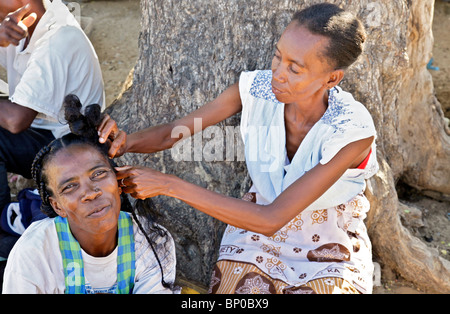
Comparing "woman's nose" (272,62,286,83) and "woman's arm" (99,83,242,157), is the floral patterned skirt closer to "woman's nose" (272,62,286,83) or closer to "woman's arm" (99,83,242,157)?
"woman's arm" (99,83,242,157)

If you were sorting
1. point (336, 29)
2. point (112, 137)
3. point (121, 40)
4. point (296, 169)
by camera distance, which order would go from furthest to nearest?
point (121, 40)
point (296, 169)
point (112, 137)
point (336, 29)

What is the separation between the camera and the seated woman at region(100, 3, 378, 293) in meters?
2.19

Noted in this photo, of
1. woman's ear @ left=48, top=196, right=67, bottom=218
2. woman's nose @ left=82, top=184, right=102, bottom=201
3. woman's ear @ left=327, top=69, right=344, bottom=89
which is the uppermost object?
woman's ear @ left=327, top=69, right=344, bottom=89

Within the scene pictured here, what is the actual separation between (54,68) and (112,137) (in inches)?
34.5

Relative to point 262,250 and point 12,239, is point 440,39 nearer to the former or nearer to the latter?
point 262,250

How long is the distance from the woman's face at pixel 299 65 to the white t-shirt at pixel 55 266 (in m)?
0.85

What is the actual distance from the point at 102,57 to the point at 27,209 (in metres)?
3.12

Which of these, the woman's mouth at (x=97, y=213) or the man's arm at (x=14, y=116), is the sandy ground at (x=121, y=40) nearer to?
the man's arm at (x=14, y=116)

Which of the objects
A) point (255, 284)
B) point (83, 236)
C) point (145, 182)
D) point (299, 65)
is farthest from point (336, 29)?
point (83, 236)

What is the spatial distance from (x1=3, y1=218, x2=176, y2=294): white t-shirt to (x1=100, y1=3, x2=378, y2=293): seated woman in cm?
26

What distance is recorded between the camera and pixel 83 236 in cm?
224

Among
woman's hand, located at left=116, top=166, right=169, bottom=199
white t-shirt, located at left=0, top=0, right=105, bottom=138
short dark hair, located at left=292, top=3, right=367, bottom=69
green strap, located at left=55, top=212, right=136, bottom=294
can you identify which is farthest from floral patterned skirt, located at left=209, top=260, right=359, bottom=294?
white t-shirt, located at left=0, top=0, right=105, bottom=138

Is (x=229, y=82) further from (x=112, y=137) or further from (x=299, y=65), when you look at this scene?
(x=112, y=137)

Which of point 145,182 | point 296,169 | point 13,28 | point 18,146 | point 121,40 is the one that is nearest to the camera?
point 145,182
